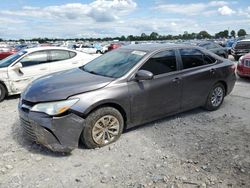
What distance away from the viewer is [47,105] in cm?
401

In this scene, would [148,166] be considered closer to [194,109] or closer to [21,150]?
[21,150]

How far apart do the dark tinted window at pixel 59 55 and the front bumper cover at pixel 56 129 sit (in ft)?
Answer: 15.4

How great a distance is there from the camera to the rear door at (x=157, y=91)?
4689mm

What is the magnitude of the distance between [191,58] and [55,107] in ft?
10.1

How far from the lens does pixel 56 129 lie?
392cm

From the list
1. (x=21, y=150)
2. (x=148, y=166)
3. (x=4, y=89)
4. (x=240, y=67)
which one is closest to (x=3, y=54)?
(x=4, y=89)

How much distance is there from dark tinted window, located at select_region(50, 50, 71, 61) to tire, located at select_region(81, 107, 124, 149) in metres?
4.76

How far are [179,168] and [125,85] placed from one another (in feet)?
5.14

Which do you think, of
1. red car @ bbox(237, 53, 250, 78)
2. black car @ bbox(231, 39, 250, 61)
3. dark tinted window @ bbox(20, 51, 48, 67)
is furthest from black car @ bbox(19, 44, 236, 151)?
black car @ bbox(231, 39, 250, 61)

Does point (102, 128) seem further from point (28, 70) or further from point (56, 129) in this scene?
point (28, 70)

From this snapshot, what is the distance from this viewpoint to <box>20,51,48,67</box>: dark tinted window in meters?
8.07

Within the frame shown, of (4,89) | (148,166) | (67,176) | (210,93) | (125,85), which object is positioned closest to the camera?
(67,176)

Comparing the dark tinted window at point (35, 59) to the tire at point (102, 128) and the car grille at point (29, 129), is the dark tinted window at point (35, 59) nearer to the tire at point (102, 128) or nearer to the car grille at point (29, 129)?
the car grille at point (29, 129)

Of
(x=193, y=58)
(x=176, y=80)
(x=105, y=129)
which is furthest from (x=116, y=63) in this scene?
(x=193, y=58)
